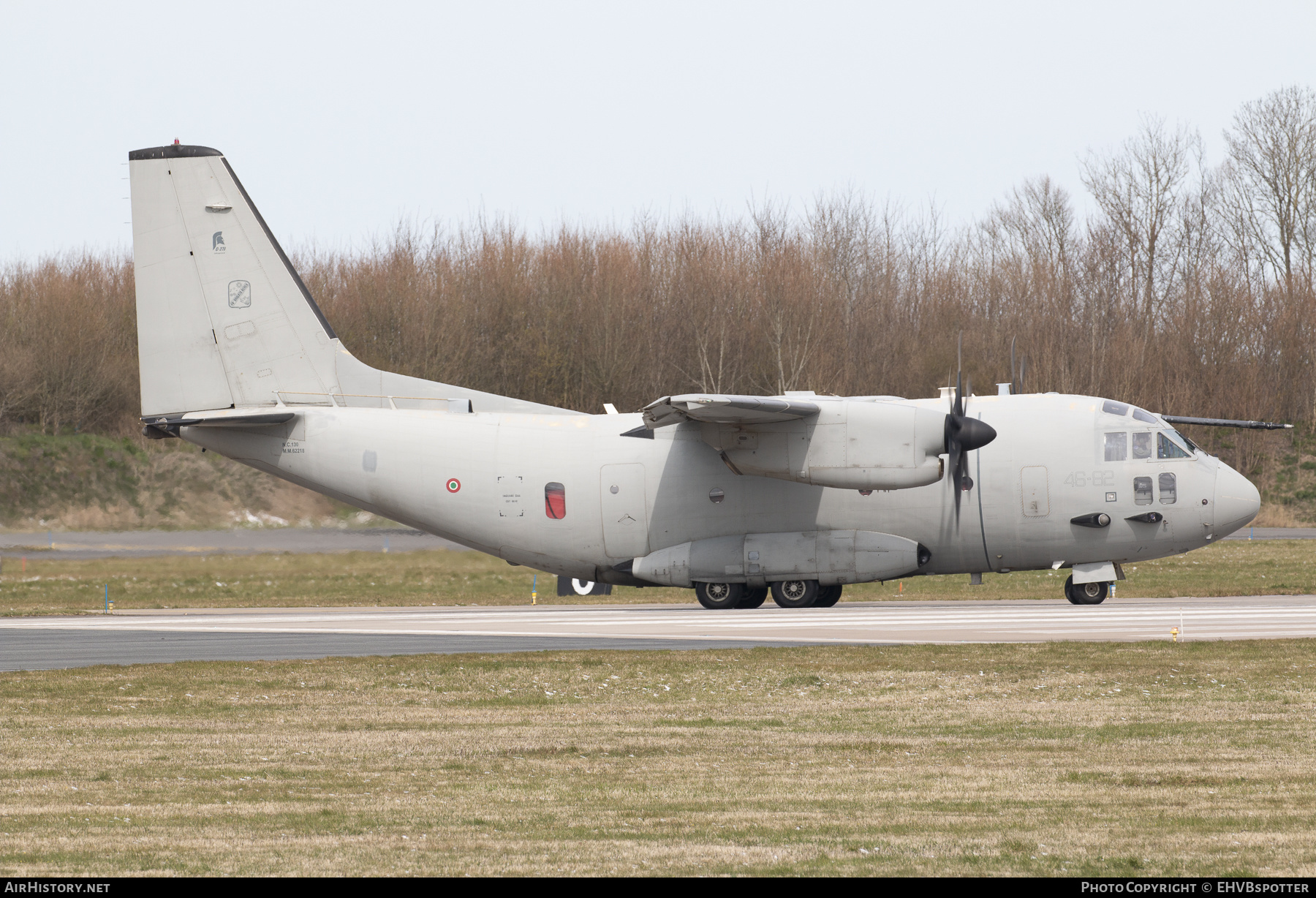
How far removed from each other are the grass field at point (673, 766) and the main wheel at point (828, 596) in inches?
405

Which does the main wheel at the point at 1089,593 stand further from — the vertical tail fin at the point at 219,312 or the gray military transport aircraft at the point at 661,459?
the vertical tail fin at the point at 219,312

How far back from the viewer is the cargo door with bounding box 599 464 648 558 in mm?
28703

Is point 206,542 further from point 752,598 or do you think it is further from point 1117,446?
point 1117,446

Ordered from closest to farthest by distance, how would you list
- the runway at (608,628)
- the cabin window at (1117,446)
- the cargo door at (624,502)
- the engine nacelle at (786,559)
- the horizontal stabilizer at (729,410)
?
the runway at (608,628), the horizontal stabilizer at (729,410), the cabin window at (1117,446), the engine nacelle at (786,559), the cargo door at (624,502)

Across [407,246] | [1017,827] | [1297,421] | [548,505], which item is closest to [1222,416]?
[1297,421]

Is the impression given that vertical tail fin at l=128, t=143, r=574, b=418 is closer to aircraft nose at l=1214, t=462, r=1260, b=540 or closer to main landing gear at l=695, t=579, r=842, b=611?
main landing gear at l=695, t=579, r=842, b=611

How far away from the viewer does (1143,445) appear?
1079 inches

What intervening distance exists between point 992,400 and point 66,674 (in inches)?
712

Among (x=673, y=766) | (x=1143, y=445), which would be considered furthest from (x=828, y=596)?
(x=673, y=766)

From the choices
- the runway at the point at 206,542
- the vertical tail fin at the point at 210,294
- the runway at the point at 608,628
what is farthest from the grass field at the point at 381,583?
the vertical tail fin at the point at 210,294

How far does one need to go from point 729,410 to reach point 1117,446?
8082 mm

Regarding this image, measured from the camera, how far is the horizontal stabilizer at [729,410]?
25594 millimetres

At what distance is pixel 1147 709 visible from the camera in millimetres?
14281

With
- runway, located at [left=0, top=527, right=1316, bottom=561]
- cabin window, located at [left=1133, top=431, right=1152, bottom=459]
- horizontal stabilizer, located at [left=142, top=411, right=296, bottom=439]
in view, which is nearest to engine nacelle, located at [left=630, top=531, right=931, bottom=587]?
cabin window, located at [left=1133, top=431, right=1152, bottom=459]
